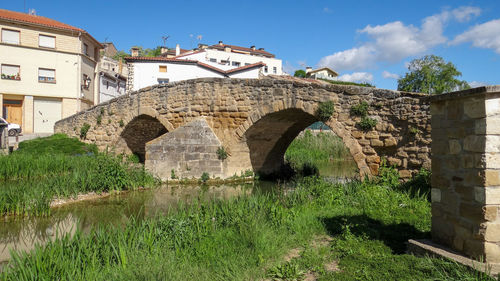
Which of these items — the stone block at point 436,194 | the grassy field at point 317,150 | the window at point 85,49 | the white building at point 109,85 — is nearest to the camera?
the stone block at point 436,194

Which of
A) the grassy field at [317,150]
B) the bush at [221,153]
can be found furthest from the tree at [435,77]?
the bush at [221,153]

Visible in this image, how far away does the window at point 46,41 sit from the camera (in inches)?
887

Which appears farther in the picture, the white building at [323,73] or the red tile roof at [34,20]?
the white building at [323,73]

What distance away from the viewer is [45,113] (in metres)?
22.9

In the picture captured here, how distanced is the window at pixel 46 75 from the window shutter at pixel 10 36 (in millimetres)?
2090

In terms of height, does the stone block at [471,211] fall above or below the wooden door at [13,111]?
below

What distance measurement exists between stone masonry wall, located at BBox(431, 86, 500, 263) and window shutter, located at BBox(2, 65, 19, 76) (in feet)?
81.4

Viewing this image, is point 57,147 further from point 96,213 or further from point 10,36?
point 10,36

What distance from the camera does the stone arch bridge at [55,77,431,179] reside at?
24.7 feet

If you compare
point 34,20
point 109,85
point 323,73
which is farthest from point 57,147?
point 323,73

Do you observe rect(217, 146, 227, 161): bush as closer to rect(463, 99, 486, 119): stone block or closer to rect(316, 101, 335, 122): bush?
rect(316, 101, 335, 122): bush

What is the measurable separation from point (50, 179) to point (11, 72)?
56.8ft

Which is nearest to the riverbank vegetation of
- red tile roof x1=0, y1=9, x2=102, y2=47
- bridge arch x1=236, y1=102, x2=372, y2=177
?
bridge arch x1=236, y1=102, x2=372, y2=177

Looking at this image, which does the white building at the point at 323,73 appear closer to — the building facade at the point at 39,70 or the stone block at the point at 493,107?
the building facade at the point at 39,70
